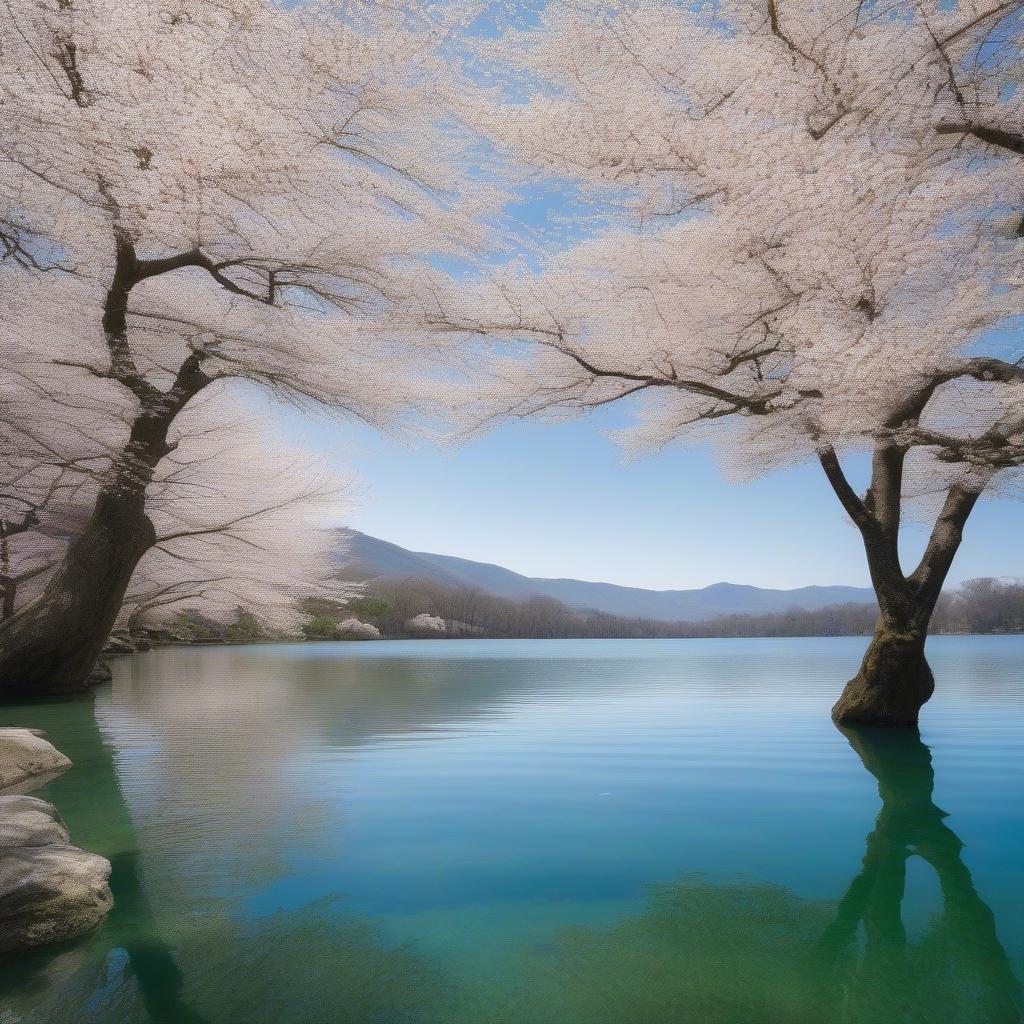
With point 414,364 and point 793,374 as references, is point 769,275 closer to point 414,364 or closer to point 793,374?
point 793,374

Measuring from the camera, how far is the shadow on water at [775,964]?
2250 mm

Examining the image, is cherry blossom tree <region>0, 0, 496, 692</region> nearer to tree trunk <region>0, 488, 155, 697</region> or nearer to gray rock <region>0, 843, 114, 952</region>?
tree trunk <region>0, 488, 155, 697</region>

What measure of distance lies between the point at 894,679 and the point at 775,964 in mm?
6527

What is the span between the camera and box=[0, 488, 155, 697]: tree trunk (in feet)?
34.3

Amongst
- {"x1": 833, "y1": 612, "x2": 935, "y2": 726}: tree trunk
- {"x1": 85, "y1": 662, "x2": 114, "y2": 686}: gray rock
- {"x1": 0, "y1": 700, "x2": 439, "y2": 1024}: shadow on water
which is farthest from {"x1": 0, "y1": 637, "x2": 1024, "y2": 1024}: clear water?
{"x1": 85, "y1": 662, "x2": 114, "y2": 686}: gray rock

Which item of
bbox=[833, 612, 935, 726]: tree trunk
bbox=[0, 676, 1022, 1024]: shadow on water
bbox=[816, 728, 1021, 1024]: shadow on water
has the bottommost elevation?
bbox=[0, 676, 1022, 1024]: shadow on water

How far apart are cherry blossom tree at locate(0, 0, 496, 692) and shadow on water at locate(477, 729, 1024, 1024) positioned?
5.78 metres

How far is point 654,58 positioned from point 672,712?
24.0 ft

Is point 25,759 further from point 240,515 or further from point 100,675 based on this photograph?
point 240,515

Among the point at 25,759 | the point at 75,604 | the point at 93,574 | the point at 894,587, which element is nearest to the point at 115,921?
the point at 25,759

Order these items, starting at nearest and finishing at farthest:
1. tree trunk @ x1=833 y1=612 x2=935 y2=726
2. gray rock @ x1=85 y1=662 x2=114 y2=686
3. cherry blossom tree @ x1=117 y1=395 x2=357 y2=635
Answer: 1. tree trunk @ x1=833 y1=612 x2=935 y2=726
2. gray rock @ x1=85 y1=662 x2=114 y2=686
3. cherry blossom tree @ x1=117 y1=395 x2=357 y2=635

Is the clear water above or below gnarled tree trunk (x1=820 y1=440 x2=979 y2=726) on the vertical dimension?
below

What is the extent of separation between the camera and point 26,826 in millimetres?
3209

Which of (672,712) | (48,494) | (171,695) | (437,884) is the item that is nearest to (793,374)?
(672,712)
